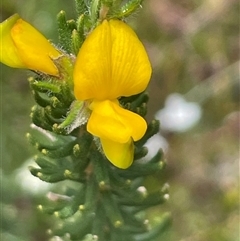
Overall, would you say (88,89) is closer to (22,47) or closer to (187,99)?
(22,47)

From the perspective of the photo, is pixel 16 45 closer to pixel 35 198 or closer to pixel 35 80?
pixel 35 80

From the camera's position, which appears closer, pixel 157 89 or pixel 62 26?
pixel 62 26

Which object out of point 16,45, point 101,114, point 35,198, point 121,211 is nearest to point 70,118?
point 101,114

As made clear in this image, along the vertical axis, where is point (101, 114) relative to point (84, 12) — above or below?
below

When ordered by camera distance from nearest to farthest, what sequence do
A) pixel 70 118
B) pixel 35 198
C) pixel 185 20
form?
pixel 70 118 < pixel 35 198 < pixel 185 20

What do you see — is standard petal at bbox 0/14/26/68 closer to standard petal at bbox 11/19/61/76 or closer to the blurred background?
standard petal at bbox 11/19/61/76

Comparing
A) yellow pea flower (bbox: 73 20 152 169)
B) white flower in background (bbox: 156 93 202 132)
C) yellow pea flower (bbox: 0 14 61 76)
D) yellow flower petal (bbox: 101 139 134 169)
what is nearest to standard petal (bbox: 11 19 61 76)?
yellow pea flower (bbox: 0 14 61 76)

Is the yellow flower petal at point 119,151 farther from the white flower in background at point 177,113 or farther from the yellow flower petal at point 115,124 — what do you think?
the white flower in background at point 177,113
